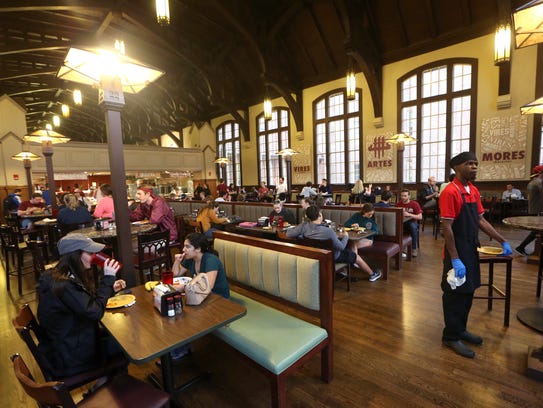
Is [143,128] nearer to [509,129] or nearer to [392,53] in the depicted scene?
[392,53]

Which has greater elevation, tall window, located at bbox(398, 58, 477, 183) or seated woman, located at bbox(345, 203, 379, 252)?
tall window, located at bbox(398, 58, 477, 183)

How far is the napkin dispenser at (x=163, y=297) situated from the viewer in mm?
1612

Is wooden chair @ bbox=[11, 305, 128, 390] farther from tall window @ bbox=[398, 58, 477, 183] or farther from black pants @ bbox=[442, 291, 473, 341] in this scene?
tall window @ bbox=[398, 58, 477, 183]

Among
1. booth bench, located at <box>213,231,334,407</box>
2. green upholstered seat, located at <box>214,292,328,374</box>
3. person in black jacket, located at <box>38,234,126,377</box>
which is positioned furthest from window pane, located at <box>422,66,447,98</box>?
person in black jacket, located at <box>38,234,126,377</box>

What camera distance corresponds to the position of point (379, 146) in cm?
930

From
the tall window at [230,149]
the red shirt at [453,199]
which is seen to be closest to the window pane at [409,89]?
the red shirt at [453,199]

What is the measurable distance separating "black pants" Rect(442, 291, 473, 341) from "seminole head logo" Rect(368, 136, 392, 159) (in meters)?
7.68

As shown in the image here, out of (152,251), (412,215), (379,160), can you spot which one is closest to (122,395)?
(152,251)

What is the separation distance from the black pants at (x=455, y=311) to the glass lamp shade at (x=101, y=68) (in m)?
3.62

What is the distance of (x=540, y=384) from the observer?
1900 mm

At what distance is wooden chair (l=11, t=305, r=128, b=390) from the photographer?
4.42ft

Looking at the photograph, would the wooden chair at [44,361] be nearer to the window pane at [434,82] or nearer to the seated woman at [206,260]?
the seated woman at [206,260]

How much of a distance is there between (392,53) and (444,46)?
1413 mm

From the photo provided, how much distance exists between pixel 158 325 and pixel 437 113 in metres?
9.44
